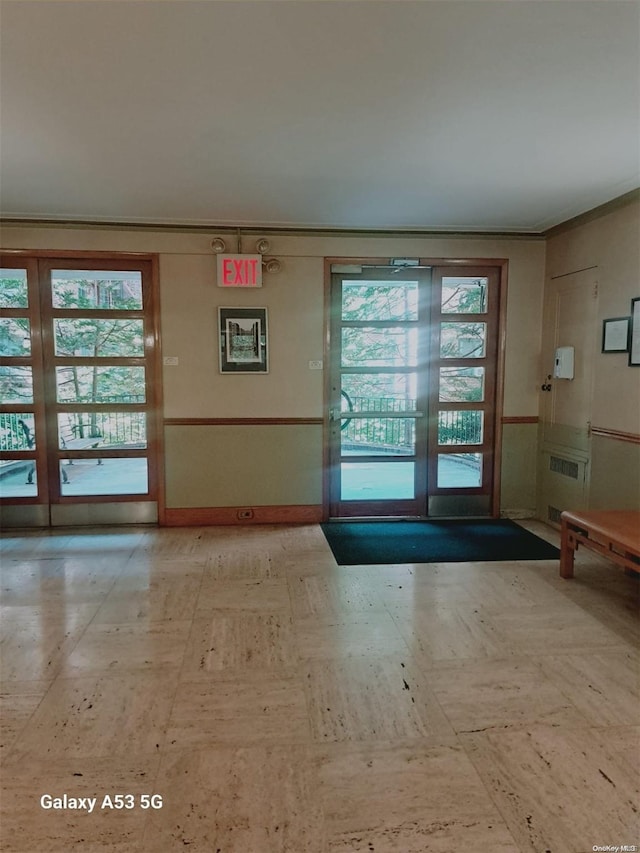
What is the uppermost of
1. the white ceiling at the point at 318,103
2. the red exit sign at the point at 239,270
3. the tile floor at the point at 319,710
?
the white ceiling at the point at 318,103

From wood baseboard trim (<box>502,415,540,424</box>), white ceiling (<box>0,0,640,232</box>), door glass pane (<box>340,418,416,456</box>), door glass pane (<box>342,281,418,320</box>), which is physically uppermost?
white ceiling (<box>0,0,640,232</box>)

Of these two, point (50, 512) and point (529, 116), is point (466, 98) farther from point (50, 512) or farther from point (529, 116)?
point (50, 512)

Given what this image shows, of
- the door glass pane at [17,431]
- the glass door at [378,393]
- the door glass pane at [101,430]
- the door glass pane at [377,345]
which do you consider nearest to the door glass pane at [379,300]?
the glass door at [378,393]

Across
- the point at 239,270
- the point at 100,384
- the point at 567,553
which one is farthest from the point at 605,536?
the point at 100,384

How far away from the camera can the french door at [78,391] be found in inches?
172

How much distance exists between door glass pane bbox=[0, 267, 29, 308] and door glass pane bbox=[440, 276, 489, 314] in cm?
368

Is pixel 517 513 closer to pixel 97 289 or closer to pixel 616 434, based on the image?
pixel 616 434

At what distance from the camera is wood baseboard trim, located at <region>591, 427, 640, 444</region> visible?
353 cm

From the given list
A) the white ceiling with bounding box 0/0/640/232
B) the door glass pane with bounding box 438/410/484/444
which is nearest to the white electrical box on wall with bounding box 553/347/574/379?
the door glass pane with bounding box 438/410/484/444

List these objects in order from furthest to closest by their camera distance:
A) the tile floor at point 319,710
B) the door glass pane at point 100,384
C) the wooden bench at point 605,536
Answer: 1. the door glass pane at point 100,384
2. the wooden bench at point 605,536
3. the tile floor at point 319,710

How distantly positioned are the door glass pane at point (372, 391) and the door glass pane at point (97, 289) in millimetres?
2024

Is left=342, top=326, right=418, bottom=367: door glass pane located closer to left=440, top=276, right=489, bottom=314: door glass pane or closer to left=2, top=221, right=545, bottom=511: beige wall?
left=2, top=221, right=545, bottom=511: beige wall

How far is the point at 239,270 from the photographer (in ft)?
14.3

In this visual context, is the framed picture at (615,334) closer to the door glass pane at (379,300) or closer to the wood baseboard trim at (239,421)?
the door glass pane at (379,300)
